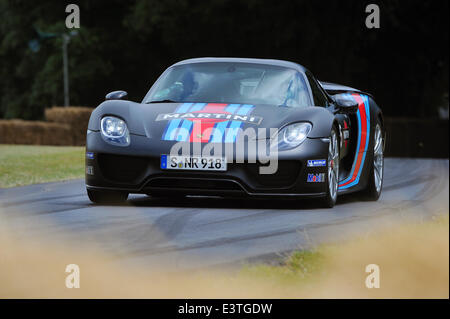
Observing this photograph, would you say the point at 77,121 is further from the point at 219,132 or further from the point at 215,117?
→ the point at 219,132

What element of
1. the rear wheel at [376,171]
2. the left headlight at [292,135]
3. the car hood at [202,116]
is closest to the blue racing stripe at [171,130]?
the car hood at [202,116]

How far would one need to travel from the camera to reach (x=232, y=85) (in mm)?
8625

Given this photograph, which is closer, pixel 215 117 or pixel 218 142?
pixel 218 142

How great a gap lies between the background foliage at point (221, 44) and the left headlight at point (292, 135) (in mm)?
23811

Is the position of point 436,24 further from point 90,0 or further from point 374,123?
point 374,123

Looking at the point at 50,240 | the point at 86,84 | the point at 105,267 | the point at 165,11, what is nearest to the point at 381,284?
the point at 105,267

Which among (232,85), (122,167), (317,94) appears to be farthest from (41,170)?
(122,167)

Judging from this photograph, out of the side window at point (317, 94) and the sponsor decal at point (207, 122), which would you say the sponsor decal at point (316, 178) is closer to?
the sponsor decal at point (207, 122)

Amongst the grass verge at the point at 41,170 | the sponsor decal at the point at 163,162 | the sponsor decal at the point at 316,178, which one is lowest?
the grass verge at the point at 41,170

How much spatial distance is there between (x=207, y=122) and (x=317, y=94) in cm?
173

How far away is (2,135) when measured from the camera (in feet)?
111

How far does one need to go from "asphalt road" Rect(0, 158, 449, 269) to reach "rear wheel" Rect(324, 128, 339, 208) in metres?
A: 0.12

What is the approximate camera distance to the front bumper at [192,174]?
24.8 feet

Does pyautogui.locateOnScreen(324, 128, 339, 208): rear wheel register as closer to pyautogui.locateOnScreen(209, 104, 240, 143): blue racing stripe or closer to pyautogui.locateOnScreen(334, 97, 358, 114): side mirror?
pyautogui.locateOnScreen(334, 97, 358, 114): side mirror
